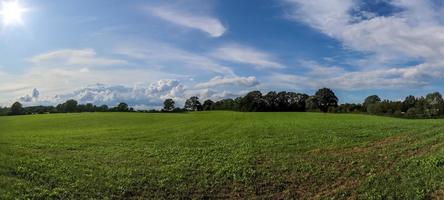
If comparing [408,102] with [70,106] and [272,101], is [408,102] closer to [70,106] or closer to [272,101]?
[272,101]

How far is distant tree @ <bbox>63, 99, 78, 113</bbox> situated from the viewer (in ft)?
440

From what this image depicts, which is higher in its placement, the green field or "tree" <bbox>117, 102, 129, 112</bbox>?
"tree" <bbox>117, 102, 129, 112</bbox>

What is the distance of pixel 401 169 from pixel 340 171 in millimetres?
3122

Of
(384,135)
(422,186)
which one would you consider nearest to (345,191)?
(422,186)

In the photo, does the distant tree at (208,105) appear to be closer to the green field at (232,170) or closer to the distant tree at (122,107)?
the distant tree at (122,107)

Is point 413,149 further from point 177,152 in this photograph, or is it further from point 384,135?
point 177,152

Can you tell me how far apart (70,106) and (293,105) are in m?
73.5

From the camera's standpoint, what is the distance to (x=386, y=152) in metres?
28.3

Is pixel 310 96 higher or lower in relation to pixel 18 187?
higher

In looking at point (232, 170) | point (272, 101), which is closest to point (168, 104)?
point (272, 101)

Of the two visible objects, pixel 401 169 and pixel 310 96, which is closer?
pixel 401 169

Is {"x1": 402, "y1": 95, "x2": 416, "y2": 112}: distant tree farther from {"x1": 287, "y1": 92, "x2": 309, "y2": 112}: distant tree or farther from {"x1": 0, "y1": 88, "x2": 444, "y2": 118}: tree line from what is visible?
{"x1": 287, "y1": 92, "x2": 309, "y2": 112}: distant tree

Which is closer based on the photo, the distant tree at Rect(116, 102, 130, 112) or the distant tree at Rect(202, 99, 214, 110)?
the distant tree at Rect(116, 102, 130, 112)

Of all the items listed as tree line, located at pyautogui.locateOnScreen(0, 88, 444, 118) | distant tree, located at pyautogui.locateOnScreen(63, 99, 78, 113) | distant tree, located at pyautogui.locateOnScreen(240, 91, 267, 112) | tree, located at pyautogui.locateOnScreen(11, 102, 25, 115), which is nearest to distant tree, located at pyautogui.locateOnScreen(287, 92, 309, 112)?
tree line, located at pyautogui.locateOnScreen(0, 88, 444, 118)
